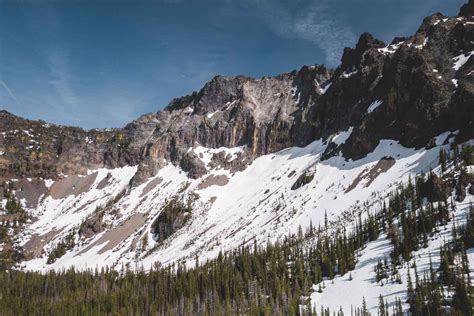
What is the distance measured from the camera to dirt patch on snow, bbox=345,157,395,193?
15339 cm

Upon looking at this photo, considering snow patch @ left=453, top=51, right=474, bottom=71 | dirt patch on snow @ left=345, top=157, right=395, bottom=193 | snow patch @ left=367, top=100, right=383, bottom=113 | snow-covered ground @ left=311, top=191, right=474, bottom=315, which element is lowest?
snow-covered ground @ left=311, top=191, right=474, bottom=315

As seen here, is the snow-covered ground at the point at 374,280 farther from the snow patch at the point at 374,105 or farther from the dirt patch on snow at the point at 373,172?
the snow patch at the point at 374,105

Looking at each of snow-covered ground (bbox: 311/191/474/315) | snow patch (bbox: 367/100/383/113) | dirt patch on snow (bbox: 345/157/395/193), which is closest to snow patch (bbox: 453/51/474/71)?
snow patch (bbox: 367/100/383/113)

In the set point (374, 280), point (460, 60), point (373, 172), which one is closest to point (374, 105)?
point (460, 60)

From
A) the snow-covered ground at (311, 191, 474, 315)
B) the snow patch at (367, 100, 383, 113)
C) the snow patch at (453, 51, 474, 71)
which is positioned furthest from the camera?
the snow patch at (367, 100, 383, 113)

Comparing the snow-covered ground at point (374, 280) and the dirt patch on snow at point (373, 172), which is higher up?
the dirt patch on snow at point (373, 172)

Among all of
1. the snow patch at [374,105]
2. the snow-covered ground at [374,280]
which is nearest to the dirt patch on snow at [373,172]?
the snow patch at [374,105]

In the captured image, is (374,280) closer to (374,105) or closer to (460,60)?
(374,105)

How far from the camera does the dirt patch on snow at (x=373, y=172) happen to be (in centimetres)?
15339

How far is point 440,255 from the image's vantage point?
269ft

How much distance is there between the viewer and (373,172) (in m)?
156

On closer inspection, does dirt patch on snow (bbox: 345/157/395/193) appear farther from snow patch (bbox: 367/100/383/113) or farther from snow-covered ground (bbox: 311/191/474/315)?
snow-covered ground (bbox: 311/191/474/315)

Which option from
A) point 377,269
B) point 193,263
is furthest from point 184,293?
point 377,269

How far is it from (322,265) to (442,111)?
76.4m
